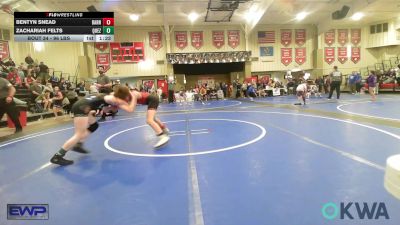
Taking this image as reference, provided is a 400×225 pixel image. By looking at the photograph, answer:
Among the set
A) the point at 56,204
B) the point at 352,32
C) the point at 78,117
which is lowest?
the point at 56,204

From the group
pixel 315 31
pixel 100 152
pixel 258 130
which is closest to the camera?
pixel 100 152

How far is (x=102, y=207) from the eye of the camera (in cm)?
269

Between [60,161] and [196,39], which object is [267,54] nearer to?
[196,39]

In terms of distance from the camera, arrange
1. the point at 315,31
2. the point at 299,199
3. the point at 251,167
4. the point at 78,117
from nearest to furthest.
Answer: the point at 299,199
the point at 251,167
the point at 78,117
the point at 315,31

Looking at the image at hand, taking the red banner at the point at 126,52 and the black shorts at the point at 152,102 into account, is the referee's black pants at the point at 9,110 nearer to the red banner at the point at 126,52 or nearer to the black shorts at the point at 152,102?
the black shorts at the point at 152,102

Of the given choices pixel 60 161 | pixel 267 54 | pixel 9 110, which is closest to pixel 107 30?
pixel 9 110

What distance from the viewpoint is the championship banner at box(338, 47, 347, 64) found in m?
24.7

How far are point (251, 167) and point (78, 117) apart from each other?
2840 mm

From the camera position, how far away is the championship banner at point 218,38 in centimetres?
2309

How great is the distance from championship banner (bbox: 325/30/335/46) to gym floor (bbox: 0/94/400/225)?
21.0 metres

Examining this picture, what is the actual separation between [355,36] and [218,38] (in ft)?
43.3

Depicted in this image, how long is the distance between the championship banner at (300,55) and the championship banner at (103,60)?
16.5 m

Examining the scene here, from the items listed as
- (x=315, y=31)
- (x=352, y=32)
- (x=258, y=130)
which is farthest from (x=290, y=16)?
(x=258, y=130)

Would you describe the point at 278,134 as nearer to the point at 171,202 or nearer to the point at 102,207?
→ the point at 171,202
